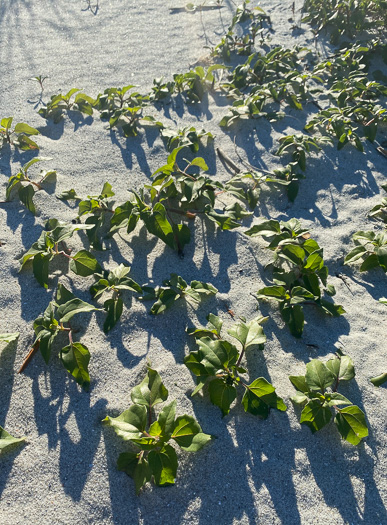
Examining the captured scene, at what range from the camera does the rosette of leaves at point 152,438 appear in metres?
1.76

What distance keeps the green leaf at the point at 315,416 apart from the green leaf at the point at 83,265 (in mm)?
1434

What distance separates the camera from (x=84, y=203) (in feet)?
9.71

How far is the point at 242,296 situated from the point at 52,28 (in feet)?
17.6

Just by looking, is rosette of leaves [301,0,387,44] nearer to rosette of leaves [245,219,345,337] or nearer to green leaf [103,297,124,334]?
rosette of leaves [245,219,345,337]

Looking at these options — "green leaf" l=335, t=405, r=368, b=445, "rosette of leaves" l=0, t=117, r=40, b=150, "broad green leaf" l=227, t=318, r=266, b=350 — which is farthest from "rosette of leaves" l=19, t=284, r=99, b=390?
"rosette of leaves" l=0, t=117, r=40, b=150

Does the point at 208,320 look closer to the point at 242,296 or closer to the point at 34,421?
the point at 242,296

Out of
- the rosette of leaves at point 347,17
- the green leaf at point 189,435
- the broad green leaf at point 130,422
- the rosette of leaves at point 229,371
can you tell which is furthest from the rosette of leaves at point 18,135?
the rosette of leaves at point 347,17

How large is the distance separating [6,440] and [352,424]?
1586 millimetres

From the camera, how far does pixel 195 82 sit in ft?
15.0

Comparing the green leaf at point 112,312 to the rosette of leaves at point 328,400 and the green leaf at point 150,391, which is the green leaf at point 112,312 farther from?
the rosette of leaves at point 328,400

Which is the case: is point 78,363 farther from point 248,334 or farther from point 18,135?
point 18,135

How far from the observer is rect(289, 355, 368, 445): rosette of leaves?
194 cm

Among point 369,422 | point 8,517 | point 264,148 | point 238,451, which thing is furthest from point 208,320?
point 264,148

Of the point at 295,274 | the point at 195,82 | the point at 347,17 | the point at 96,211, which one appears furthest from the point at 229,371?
the point at 347,17
